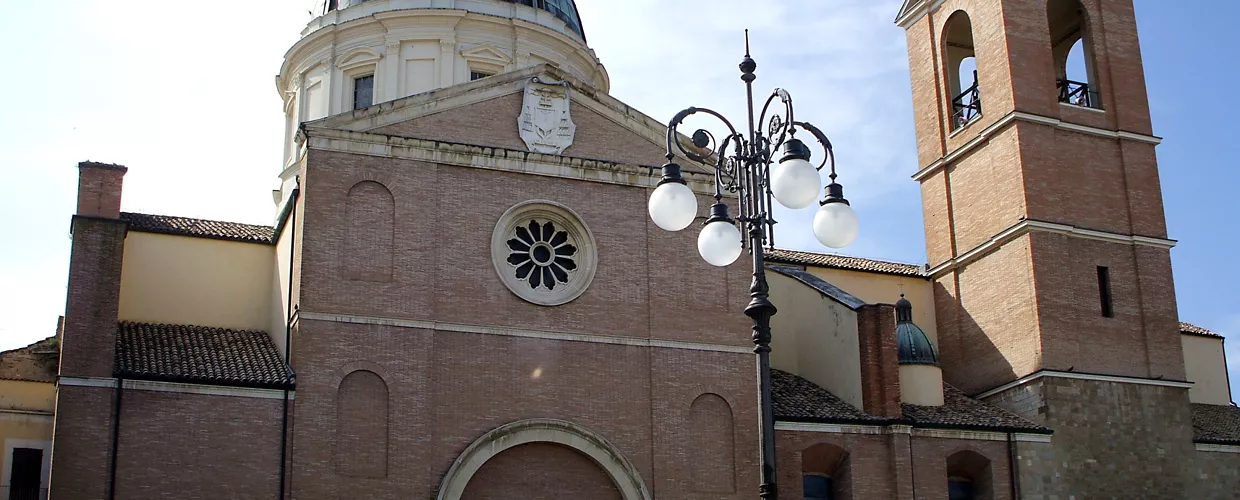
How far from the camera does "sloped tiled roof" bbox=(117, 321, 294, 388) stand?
63.7ft

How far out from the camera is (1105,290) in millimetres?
25328

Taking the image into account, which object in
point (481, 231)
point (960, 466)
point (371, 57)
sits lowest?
point (960, 466)

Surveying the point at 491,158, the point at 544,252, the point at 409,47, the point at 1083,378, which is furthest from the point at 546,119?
the point at 1083,378

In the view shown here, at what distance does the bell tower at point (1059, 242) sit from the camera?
24.2 meters

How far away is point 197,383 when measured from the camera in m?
19.3

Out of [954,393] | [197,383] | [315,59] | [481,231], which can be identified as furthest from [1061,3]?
[197,383]

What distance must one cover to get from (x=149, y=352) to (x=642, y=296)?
734 centimetres

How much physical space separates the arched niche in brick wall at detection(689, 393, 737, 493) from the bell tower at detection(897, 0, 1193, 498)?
18.2 feet

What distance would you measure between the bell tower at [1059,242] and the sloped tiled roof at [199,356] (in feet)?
41.4

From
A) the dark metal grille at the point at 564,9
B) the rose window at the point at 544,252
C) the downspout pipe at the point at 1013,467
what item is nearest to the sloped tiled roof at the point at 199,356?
the rose window at the point at 544,252

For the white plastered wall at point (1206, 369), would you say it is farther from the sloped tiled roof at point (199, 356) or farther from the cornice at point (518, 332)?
the sloped tiled roof at point (199, 356)

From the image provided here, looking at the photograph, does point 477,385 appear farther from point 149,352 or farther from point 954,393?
point 954,393

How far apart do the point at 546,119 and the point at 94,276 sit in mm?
7161

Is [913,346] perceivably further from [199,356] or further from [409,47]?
[409,47]
